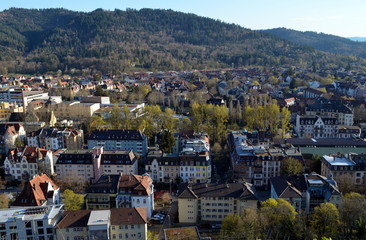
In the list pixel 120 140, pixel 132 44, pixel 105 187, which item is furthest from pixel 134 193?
pixel 132 44

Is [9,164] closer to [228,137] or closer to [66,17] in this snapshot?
[228,137]

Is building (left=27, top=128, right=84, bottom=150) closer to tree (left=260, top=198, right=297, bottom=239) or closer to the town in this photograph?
the town

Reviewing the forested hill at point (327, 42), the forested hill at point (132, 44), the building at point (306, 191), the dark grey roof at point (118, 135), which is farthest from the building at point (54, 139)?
the forested hill at point (327, 42)

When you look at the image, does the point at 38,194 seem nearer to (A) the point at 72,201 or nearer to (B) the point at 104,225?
(A) the point at 72,201

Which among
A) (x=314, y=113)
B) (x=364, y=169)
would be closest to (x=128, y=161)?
(x=364, y=169)

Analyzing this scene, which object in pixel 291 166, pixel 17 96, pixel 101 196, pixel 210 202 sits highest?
pixel 17 96

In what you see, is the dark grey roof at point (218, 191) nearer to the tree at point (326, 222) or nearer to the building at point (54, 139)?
the tree at point (326, 222)
